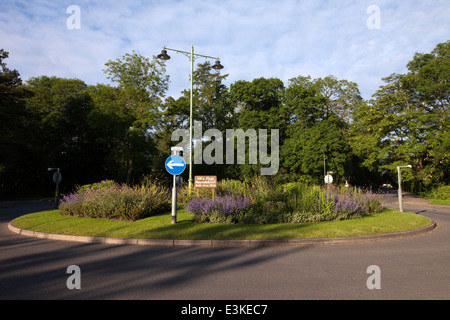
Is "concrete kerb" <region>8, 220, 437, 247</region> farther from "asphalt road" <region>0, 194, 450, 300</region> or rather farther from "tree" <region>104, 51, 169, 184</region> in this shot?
"tree" <region>104, 51, 169, 184</region>

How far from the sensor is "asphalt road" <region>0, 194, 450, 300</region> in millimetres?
4113

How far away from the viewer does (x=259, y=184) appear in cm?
1378

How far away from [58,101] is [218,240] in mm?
37788

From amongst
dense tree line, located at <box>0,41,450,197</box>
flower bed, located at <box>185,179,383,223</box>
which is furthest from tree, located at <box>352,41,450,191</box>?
flower bed, located at <box>185,179,383,223</box>

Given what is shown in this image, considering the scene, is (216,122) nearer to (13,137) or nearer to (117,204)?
(13,137)

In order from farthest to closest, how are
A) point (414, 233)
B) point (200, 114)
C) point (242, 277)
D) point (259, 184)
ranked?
point (200, 114) < point (259, 184) < point (414, 233) < point (242, 277)

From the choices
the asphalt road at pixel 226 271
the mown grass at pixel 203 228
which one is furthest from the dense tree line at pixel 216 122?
the asphalt road at pixel 226 271

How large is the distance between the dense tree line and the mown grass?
10951mm

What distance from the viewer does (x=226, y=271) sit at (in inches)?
207

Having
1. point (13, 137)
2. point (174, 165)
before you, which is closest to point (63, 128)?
point (13, 137)

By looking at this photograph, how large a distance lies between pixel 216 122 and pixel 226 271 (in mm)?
36164

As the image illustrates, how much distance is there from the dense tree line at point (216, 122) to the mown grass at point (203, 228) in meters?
11.0
